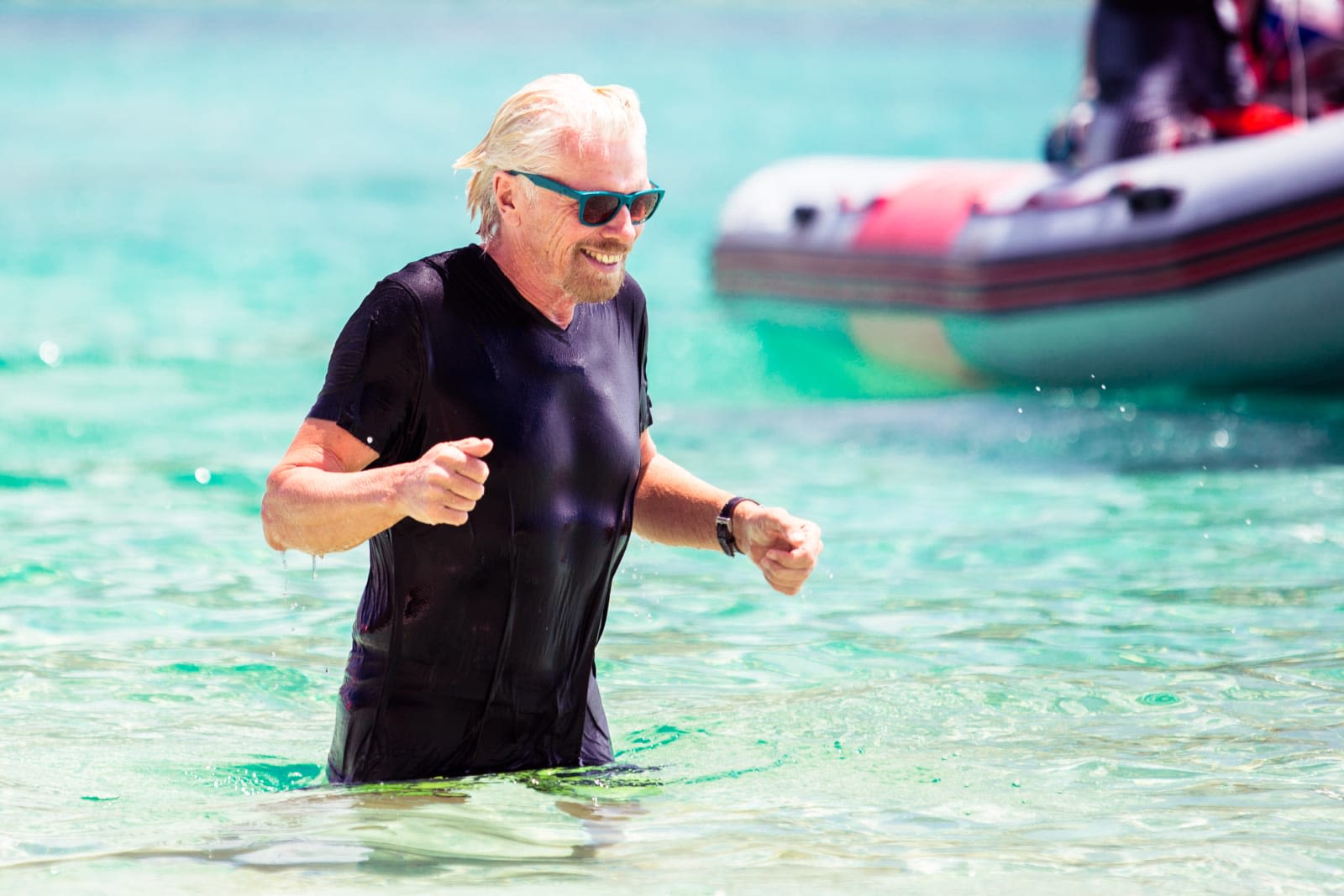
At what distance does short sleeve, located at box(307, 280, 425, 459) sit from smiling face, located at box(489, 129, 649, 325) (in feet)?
0.73

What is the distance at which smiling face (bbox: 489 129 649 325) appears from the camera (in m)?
3.30

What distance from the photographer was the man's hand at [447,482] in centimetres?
296

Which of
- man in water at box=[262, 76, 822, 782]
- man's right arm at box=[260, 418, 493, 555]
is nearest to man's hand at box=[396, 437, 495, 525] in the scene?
man's right arm at box=[260, 418, 493, 555]

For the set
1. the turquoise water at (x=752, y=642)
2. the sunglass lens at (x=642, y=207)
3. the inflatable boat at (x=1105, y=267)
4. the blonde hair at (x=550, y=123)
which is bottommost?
the turquoise water at (x=752, y=642)

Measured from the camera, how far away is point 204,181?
22.1m

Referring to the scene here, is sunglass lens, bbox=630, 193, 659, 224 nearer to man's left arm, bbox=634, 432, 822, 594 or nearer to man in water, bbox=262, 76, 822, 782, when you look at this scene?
man in water, bbox=262, 76, 822, 782

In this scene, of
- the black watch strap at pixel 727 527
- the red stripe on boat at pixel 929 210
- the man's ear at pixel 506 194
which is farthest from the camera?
the red stripe on boat at pixel 929 210

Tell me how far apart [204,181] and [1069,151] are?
13880 millimetres

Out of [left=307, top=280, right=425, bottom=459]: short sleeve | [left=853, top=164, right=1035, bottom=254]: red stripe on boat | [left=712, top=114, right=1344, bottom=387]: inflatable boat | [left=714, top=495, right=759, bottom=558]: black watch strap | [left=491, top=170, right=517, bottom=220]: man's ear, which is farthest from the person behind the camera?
[left=853, top=164, right=1035, bottom=254]: red stripe on boat

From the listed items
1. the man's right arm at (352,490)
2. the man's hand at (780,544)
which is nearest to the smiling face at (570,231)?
the man's right arm at (352,490)

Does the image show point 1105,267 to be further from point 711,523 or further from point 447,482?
point 447,482

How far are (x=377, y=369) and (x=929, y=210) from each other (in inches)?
285

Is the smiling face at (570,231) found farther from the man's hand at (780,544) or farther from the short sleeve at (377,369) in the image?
the man's hand at (780,544)

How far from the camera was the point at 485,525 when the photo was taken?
11.0 ft
